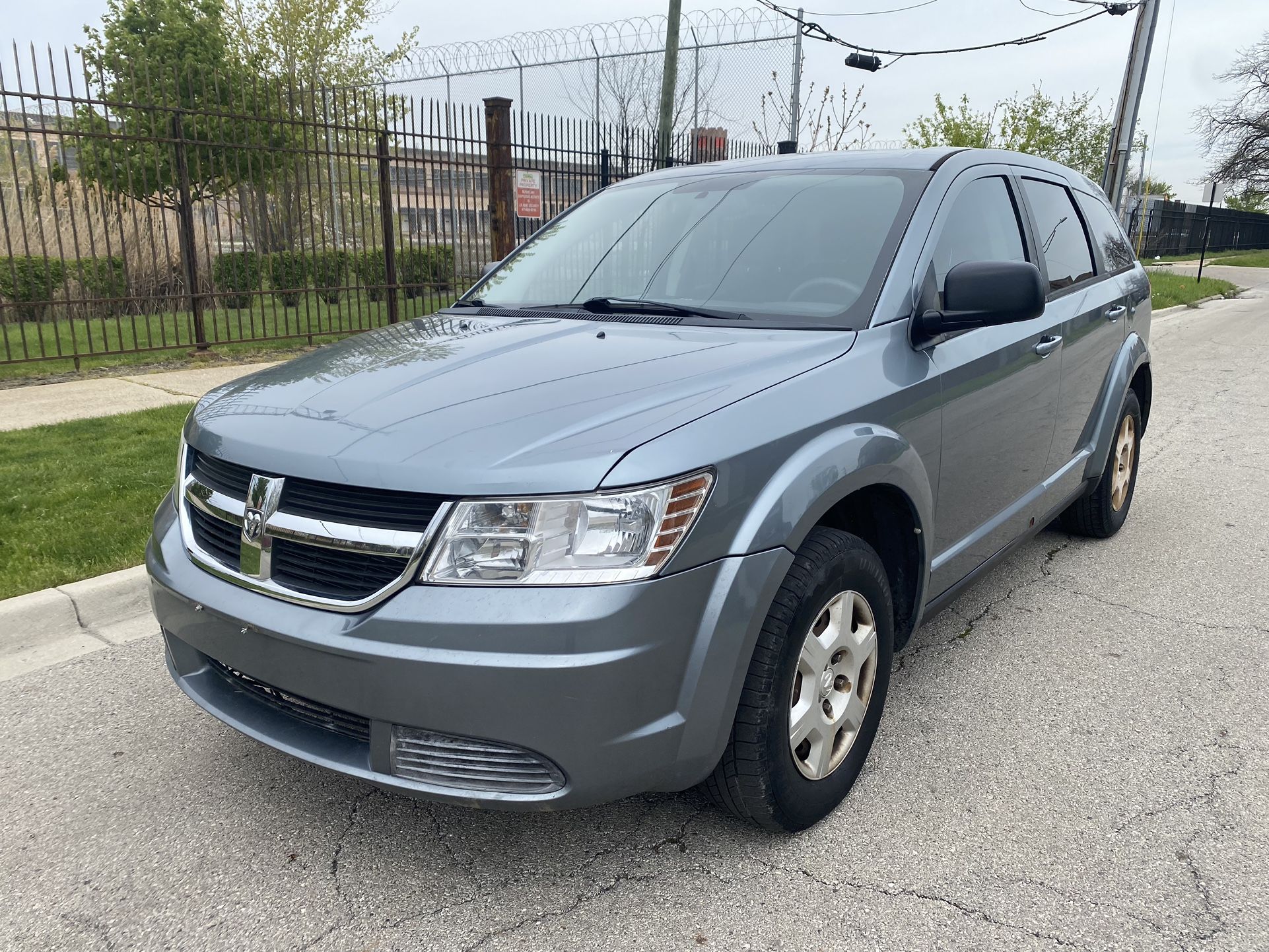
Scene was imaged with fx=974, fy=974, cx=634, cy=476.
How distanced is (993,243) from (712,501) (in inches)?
78.7

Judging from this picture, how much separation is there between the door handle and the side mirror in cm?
76

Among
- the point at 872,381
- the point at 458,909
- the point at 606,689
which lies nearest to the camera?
the point at 606,689

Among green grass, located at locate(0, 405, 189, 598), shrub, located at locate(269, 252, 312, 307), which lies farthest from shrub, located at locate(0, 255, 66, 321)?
green grass, located at locate(0, 405, 189, 598)

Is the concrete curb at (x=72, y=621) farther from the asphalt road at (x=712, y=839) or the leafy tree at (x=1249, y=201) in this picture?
the leafy tree at (x=1249, y=201)

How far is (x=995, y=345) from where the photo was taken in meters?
3.29

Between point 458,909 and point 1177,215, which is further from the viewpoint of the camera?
point 1177,215

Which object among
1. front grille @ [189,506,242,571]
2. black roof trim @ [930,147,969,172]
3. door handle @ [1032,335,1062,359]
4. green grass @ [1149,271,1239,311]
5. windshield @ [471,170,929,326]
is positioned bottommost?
green grass @ [1149,271,1239,311]

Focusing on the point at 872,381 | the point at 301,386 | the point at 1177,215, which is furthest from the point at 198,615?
the point at 1177,215

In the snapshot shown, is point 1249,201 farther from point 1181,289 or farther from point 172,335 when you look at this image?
point 172,335

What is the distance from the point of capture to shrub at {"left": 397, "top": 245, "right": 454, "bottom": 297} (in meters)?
11.9

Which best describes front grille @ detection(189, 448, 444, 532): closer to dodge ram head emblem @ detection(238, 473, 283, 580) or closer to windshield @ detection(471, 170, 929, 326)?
dodge ram head emblem @ detection(238, 473, 283, 580)

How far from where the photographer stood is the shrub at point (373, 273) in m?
11.1

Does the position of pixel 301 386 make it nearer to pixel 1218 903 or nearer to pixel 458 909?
A: pixel 458 909

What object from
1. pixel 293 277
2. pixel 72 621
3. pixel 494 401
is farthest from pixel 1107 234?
pixel 293 277
